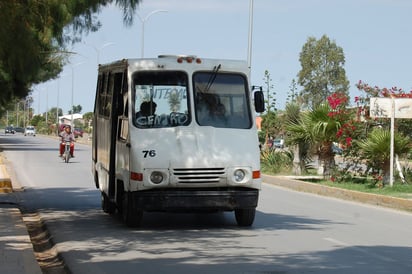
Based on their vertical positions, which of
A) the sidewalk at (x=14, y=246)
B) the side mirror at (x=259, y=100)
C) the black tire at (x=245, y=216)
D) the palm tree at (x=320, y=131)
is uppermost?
the side mirror at (x=259, y=100)

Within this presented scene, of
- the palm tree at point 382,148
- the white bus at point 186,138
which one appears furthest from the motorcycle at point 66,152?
the white bus at point 186,138

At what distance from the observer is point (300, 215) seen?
51.7 feet

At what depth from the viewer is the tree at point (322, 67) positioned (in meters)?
83.9

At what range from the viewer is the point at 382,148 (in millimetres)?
21344

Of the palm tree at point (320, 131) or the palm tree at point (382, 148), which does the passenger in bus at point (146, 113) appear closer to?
the palm tree at point (382, 148)

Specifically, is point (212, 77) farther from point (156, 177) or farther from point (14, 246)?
point (14, 246)

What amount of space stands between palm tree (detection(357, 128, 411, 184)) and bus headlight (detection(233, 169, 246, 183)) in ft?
32.6

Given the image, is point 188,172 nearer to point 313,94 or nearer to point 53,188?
point 53,188

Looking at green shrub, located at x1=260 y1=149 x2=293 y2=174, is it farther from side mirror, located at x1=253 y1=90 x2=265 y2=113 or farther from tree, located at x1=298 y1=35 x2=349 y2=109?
tree, located at x1=298 y1=35 x2=349 y2=109

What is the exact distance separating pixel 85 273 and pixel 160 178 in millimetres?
3469

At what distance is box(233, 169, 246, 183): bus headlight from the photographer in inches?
486

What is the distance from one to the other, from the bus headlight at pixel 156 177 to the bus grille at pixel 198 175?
23 cm

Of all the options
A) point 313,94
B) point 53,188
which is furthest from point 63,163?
point 313,94

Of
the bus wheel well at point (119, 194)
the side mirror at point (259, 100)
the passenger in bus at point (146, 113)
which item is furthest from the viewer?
the bus wheel well at point (119, 194)
